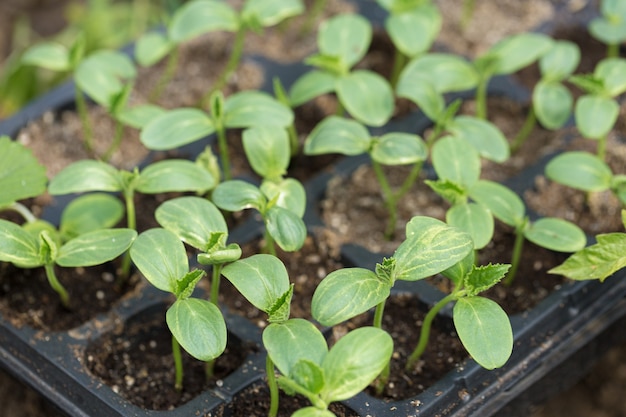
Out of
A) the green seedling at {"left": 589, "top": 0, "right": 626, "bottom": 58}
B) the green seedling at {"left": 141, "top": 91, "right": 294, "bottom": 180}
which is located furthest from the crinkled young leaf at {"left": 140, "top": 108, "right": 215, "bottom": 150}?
the green seedling at {"left": 589, "top": 0, "right": 626, "bottom": 58}

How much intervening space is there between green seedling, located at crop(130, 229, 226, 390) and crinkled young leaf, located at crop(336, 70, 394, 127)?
393 mm

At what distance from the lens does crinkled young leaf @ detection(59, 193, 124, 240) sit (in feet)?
4.22

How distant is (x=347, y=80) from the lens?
1.39 metres

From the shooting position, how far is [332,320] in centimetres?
98

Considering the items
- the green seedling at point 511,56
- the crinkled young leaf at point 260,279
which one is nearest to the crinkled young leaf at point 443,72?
the green seedling at point 511,56

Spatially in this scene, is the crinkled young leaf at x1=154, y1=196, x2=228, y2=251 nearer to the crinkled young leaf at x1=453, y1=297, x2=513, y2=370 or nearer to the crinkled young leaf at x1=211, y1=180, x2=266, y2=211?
the crinkled young leaf at x1=211, y1=180, x2=266, y2=211

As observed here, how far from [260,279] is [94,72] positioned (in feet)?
1.84

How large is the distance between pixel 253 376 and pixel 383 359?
254mm

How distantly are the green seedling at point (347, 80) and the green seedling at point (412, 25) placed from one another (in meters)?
0.05

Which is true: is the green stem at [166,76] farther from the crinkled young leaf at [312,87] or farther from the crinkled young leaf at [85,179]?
the crinkled young leaf at [85,179]

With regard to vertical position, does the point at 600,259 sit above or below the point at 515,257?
above

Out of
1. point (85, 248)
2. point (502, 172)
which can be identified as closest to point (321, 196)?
point (502, 172)

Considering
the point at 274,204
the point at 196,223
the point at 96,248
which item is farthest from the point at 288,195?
the point at 96,248

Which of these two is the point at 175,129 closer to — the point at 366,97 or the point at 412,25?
the point at 366,97
